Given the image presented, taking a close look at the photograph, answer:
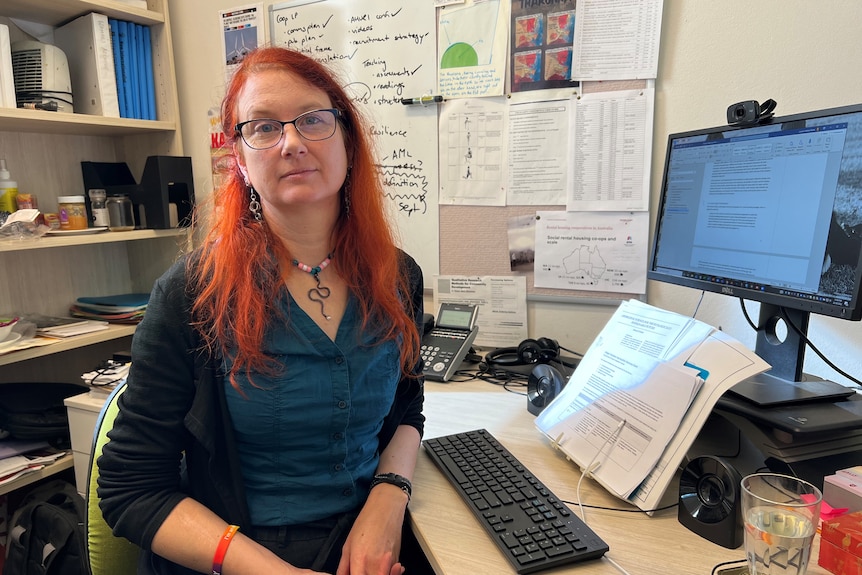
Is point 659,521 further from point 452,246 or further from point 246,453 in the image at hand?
point 452,246

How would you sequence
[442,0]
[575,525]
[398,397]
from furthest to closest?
[442,0] < [398,397] < [575,525]

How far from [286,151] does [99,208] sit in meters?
1.39

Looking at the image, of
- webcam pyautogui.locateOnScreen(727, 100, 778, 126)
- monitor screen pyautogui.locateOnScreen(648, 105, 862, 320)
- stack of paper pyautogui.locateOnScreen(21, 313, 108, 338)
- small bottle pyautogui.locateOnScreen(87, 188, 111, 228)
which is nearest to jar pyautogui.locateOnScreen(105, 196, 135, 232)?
small bottle pyautogui.locateOnScreen(87, 188, 111, 228)

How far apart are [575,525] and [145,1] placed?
2.17 meters

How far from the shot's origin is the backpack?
4.58 ft

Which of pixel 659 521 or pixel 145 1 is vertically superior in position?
pixel 145 1

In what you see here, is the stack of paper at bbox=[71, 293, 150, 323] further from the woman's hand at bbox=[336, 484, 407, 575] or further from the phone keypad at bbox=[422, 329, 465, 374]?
the woman's hand at bbox=[336, 484, 407, 575]

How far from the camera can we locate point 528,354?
1473mm

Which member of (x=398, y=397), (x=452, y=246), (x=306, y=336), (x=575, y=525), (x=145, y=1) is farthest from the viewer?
(x=145, y=1)

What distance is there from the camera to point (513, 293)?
1.61 metres

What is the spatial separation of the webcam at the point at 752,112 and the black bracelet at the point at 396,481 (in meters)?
0.87

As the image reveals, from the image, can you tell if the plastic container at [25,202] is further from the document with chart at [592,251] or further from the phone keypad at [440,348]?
the document with chart at [592,251]

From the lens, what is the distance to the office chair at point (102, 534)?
0.92 metres

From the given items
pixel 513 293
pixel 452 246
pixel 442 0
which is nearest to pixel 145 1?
pixel 442 0
